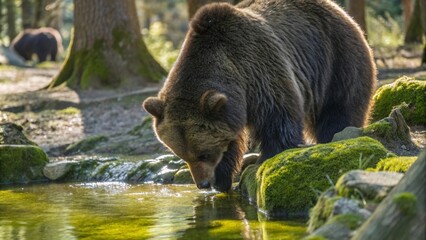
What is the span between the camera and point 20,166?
36.7 feet

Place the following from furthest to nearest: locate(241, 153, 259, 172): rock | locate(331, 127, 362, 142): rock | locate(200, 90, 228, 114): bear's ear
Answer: locate(241, 153, 259, 172): rock, locate(331, 127, 362, 142): rock, locate(200, 90, 228, 114): bear's ear

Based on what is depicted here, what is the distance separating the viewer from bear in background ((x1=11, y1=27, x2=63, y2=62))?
1406 inches

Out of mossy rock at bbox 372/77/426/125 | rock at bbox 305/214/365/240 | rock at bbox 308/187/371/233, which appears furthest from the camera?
mossy rock at bbox 372/77/426/125

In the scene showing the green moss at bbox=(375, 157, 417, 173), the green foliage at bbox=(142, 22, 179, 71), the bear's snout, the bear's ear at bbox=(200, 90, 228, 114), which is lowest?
the green foliage at bbox=(142, 22, 179, 71)

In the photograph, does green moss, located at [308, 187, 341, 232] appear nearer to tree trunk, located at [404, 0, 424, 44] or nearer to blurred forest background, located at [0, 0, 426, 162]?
blurred forest background, located at [0, 0, 426, 162]

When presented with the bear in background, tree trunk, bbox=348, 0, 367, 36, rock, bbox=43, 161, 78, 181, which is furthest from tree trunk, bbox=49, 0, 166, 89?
the bear in background

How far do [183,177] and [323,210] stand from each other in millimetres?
4467

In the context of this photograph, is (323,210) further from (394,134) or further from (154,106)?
(394,134)

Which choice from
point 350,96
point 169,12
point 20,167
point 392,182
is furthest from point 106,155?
point 169,12

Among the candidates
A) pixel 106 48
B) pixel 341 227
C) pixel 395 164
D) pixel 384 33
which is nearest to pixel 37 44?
pixel 384 33

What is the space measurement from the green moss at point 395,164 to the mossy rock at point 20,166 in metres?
5.42

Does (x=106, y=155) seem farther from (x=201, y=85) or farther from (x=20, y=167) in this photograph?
(x=201, y=85)

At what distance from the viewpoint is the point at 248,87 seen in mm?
8766

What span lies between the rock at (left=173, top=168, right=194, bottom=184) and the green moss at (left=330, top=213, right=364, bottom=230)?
490 cm
